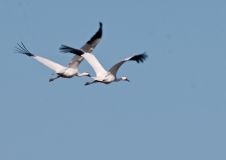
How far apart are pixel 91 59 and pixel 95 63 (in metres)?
0.26

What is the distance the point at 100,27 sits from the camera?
3869 cm

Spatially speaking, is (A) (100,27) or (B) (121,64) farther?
(A) (100,27)

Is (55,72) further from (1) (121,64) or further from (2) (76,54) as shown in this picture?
(1) (121,64)

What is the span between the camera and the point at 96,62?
37344mm

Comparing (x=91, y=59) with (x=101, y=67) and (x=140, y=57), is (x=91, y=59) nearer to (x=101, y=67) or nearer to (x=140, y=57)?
(x=101, y=67)

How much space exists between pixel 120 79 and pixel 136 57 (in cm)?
289

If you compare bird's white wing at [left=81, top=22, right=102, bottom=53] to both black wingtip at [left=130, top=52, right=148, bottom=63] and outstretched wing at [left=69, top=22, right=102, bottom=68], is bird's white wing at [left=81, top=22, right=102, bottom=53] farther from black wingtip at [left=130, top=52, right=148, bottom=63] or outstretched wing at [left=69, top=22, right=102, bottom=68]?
black wingtip at [left=130, top=52, right=148, bottom=63]

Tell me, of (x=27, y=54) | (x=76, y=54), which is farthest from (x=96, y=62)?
(x=27, y=54)

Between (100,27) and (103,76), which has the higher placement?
(100,27)

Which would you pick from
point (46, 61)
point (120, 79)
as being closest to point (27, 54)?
point (46, 61)

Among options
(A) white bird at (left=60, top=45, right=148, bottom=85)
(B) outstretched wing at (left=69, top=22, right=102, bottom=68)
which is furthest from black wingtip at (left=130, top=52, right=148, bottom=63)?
(B) outstretched wing at (left=69, top=22, right=102, bottom=68)

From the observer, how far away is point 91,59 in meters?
Answer: 37.4

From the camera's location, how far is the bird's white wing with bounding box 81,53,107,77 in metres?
36.7

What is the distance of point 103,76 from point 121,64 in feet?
3.82
